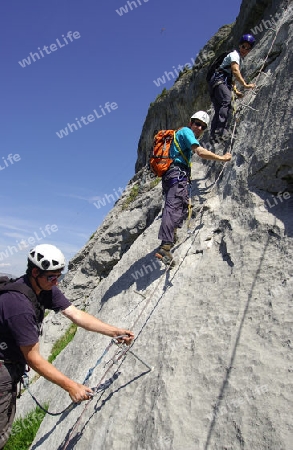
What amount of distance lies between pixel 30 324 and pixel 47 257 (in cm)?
90

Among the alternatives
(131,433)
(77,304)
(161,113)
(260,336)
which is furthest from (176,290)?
(161,113)

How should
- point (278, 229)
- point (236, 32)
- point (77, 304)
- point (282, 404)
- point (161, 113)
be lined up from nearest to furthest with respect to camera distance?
point (282, 404), point (278, 229), point (77, 304), point (236, 32), point (161, 113)

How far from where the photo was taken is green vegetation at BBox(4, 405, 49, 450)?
274 inches

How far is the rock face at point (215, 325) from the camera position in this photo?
141 inches

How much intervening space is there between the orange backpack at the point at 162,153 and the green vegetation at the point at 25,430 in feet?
18.3

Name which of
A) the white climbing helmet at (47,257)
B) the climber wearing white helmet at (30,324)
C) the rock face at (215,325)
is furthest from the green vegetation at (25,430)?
the white climbing helmet at (47,257)

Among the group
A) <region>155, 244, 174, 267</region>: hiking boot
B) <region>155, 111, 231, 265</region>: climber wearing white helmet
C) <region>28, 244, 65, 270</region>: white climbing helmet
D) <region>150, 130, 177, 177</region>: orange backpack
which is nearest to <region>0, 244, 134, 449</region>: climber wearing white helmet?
<region>28, 244, 65, 270</region>: white climbing helmet

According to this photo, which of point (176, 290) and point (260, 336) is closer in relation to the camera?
point (260, 336)

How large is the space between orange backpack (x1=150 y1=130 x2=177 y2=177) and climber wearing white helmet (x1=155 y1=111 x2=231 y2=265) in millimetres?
82

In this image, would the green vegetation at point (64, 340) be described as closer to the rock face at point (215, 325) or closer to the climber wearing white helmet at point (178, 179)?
the rock face at point (215, 325)

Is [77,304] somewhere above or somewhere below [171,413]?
below

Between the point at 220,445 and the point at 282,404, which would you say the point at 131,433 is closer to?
the point at 220,445

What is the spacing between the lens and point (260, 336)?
397 centimetres

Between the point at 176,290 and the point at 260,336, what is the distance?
1868mm
